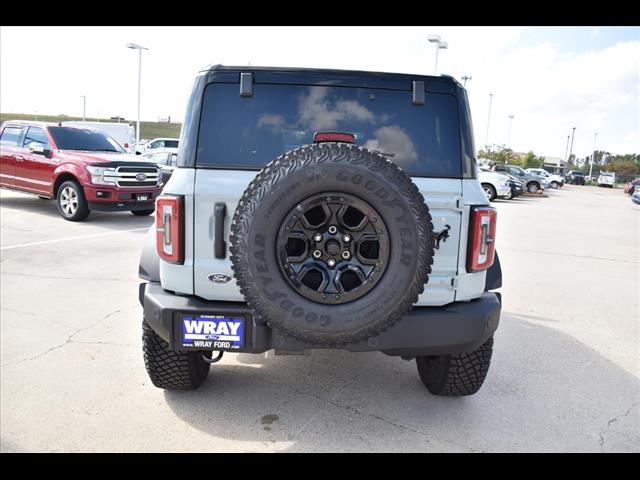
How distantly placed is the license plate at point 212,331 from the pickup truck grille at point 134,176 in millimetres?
7829

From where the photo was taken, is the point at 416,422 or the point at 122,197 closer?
the point at 416,422

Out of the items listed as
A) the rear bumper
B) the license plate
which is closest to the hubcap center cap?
the rear bumper

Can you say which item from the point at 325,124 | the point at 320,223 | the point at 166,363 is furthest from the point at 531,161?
the point at 320,223

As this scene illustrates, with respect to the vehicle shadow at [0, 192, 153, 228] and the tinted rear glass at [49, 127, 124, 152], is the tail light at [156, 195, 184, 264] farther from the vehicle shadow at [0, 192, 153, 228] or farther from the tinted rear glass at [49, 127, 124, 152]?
the tinted rear glass at [49, 127, 124, 152]

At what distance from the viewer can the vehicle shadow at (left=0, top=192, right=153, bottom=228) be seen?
1027 cm

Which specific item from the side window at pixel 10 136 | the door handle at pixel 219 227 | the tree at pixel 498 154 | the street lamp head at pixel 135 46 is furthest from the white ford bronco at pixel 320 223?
the tree at pixel 498 154

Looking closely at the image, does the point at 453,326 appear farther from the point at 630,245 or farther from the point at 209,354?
the point at 630,245

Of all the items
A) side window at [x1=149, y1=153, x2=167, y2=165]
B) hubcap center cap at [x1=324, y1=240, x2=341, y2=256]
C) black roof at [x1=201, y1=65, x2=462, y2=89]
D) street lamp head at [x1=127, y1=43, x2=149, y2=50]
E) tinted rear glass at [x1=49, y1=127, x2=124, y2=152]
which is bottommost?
hubcap center cap at [x1=324, y1=240, x2=341, y2=256]

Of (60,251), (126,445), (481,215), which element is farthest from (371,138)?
(60,251)

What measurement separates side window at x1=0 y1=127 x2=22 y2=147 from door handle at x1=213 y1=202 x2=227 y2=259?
33.4ft

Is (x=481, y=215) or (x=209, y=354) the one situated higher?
(x=481, y=215)

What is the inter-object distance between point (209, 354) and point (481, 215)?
179cm

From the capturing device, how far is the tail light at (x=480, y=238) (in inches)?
110

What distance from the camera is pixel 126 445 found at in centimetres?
272
